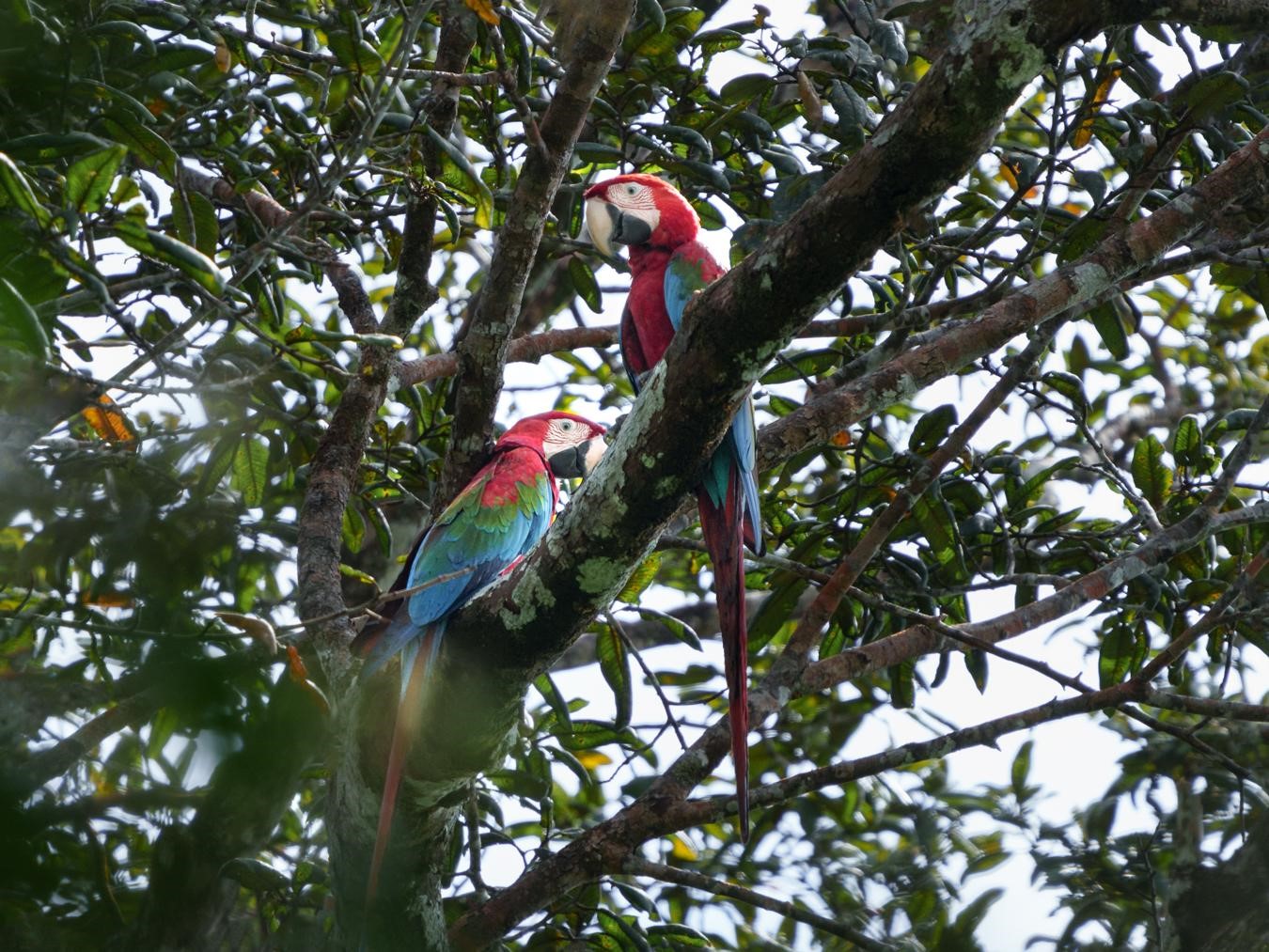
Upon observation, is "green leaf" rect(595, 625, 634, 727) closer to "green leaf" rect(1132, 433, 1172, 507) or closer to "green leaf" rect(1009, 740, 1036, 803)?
"green leaf" rect(1009, 740, 1036, 803)

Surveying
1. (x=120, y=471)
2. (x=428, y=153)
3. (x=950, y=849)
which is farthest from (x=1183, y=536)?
(x=120, y=471)

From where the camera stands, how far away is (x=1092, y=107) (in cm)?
228

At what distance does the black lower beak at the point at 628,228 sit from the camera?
2.77 meters

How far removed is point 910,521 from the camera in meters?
2.51

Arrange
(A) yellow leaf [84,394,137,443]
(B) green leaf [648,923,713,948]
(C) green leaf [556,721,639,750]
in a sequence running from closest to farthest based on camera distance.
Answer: (A) yellow leaf [84,394,137,443]
(B) green leaf [648,923,713,948]
(C) green leaf [556,721,639,750]

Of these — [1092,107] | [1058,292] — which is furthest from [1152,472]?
[1092,107]

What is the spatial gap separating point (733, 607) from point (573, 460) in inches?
36.9

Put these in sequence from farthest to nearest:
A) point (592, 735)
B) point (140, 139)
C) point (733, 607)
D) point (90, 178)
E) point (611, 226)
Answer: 1. point (611, 226)
2. point (592, 735)
3. point (733, 607)
4. point (140, 139)
5. point (90, 178)

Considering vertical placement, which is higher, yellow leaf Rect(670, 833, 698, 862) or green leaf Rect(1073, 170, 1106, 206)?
green leaf Rect(1073, 170, 1106, 206)

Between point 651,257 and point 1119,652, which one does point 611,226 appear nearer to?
point 651,257

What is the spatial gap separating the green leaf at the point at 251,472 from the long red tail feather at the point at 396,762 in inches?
32.7

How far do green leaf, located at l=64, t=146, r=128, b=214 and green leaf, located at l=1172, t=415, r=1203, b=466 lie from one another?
2.08 m

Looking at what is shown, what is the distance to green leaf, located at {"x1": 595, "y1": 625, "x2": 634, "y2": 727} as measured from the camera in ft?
8.64

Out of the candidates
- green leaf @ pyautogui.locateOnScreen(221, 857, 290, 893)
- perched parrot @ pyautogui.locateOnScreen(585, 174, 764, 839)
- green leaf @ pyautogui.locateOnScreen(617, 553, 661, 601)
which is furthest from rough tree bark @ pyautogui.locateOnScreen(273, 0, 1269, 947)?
perched parrot @ pyautogui.locateOnScreen(585, 174, 764, 839)
